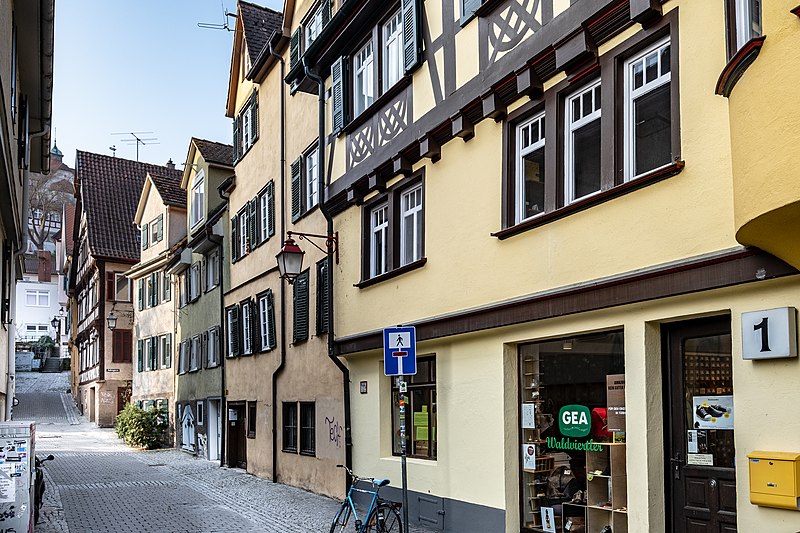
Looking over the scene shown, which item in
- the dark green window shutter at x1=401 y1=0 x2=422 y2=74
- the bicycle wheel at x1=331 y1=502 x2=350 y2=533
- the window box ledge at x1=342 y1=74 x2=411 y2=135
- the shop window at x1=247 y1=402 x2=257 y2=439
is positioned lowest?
the bicycle wheel at x1=331 y1=502 x2=350 y2=533

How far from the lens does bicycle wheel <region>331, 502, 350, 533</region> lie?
11922mm

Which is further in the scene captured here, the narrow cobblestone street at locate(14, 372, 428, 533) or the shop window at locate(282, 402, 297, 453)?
the shop window at locate(282, 402, 297, 453)

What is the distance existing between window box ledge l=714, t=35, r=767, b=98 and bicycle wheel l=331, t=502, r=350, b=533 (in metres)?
7.77

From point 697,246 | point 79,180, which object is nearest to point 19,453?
point 697,246

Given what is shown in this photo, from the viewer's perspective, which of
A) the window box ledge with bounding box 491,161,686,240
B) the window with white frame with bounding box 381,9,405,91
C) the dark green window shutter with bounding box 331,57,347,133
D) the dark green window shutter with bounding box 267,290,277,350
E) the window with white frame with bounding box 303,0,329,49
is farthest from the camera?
the dark green window shutter with bounding box 267,290,277,350

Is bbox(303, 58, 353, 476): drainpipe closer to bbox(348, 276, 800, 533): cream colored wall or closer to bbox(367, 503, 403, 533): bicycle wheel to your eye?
bbox(348, 276, 800, 533): cream colored wall

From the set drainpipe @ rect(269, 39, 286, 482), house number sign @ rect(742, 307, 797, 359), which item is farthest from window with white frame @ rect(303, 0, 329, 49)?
house number sign @ rect(742, 307, 797, 359)

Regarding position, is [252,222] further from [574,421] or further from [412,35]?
[574,421]

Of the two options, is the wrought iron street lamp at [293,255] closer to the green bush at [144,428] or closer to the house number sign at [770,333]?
the house number sign at [770,333]

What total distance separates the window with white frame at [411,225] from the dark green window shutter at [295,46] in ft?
22.4

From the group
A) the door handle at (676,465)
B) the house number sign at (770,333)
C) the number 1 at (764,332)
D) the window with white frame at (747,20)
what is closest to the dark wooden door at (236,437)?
the door handle at (676,465)

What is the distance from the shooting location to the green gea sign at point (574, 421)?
9.88 metres

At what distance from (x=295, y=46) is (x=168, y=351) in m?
18.2

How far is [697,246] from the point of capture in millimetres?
7785
